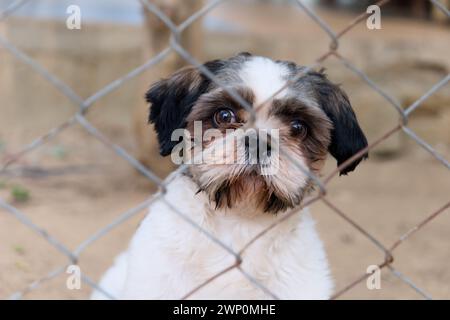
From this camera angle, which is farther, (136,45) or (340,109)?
(136,45)

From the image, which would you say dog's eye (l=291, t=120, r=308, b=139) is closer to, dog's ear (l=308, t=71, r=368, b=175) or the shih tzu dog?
the shih tzu dog

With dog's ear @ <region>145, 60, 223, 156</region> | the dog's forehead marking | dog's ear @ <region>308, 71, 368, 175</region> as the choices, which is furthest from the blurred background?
the dog's forehead marking

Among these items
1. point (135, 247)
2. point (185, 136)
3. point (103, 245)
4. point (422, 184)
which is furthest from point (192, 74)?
point (422, 184)

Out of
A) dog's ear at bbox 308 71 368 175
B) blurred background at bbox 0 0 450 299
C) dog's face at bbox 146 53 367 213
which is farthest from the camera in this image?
blurred background at bbox 0 0 450 299

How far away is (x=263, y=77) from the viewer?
2.81 meters

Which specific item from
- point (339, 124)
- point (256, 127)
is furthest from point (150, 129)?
point (256, 127)

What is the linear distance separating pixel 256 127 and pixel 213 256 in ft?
2.17

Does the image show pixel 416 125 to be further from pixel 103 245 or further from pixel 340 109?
pixel 340 109

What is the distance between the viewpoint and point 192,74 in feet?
9.87

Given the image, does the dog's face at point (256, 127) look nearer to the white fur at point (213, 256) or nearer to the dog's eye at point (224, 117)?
the dog's eye at point (224, 117)

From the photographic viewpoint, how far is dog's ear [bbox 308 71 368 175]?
299 cm

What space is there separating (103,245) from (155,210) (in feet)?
7.18
